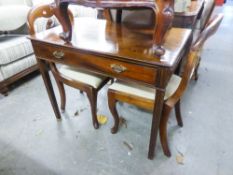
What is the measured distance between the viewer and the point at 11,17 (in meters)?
1.95

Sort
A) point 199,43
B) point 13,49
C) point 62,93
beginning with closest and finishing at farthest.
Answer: point 199,43
point 62,93
point 13,49

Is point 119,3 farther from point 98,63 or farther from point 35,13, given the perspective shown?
point 35,13

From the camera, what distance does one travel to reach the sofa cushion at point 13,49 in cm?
185

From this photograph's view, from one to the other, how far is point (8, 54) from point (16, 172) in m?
1.25

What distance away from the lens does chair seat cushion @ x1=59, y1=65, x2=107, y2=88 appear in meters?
1.30

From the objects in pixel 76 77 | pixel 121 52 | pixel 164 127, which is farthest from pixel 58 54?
pixel 164 127

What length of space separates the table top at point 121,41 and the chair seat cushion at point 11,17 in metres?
1.03

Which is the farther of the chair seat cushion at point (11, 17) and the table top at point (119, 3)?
the chair seat cushion at point (11, 17)

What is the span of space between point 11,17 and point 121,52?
170 cm

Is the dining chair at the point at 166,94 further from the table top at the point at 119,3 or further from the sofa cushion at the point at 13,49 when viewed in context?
the sofa cushion at the point at 13,49

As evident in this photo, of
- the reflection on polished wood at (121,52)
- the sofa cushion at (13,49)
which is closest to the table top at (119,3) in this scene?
the reflection on polished wood at (121,52)

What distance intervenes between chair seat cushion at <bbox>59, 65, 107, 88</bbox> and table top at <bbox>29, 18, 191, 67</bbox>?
0.99 feet

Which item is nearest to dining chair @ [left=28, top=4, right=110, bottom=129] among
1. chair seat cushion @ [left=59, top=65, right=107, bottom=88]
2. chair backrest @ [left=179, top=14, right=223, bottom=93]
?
chair seat cushion @ [left=59, top=65, right=107, bottom=88]

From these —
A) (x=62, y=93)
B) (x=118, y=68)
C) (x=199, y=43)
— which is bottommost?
(x=62, y=93)
